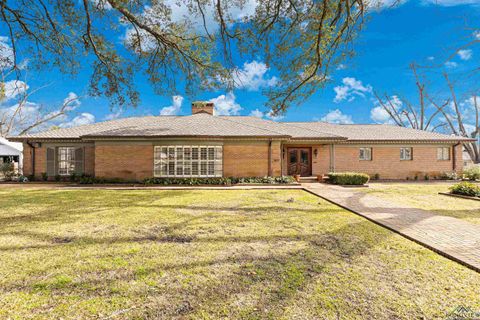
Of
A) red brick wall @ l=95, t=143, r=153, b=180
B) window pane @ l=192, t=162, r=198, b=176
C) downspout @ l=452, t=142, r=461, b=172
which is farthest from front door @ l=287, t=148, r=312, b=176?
downspout @ l=452, t=142, r=461, b=172

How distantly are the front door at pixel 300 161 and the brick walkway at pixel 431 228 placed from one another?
9.54 m

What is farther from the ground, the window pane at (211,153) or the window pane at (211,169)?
the window pane at (211,153)

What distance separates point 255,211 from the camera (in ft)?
24.4

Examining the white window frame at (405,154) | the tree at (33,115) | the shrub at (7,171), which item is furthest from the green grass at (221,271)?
the tree at (33,115)

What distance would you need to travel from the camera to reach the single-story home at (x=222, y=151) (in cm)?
1449

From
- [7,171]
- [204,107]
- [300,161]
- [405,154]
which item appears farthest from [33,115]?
[405,154]

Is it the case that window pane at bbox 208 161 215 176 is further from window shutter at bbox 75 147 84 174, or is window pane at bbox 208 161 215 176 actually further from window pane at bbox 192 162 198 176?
window shutter at bbox 75 147 84 174

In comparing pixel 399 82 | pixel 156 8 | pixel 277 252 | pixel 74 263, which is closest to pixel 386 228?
pixel 277 252

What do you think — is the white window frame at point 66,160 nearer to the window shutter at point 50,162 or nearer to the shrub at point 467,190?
the window shutter at point 50,162

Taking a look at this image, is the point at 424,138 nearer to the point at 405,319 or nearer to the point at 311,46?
the point at 311,46

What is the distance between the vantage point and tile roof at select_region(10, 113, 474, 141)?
1442cm

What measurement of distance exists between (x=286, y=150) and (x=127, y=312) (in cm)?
1632

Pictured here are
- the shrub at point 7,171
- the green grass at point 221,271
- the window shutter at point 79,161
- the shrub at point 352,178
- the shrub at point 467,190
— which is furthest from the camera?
the shrub at point 7,171

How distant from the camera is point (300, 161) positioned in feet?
58.9
